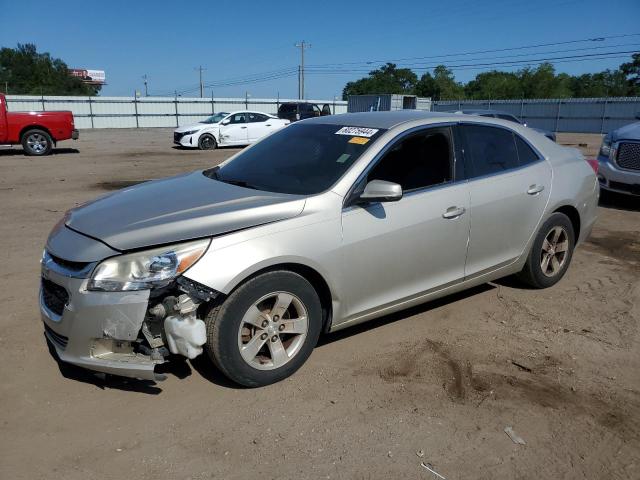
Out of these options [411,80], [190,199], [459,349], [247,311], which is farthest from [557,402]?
[411,80]

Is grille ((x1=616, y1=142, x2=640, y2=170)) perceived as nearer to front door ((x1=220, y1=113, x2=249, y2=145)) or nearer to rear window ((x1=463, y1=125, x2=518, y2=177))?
rear window ((x1=463, y1=125, x2=518, y2=177))

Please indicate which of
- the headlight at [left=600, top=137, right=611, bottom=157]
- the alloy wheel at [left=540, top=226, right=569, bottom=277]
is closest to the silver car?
the alloy wheel at [left=540, top=226, right=569, bottom=277]

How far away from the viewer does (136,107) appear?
39.5 metres

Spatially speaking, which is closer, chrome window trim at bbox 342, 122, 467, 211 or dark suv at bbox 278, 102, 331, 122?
chrome window trim at bbox 342, 122, 467, 211

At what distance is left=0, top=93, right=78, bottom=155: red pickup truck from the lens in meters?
16.5

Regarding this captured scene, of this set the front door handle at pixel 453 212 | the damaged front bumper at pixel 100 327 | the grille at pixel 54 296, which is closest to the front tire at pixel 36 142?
the grille at pixel 54 296

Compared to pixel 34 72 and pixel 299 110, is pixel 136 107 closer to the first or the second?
pixel 299 110

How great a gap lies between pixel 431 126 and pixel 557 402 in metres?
2.12

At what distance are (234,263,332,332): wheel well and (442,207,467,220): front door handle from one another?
1102mm

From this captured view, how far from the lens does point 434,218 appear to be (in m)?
3.80

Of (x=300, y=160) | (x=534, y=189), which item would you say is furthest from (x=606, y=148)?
(x=300, y=160)

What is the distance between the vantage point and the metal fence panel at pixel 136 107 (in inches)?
1430

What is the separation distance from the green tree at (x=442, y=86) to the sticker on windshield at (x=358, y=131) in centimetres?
9723

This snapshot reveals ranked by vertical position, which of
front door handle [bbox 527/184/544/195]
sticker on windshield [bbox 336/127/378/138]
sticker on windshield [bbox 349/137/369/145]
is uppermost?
sticker on windshield [bbox 336/127/378/138]
